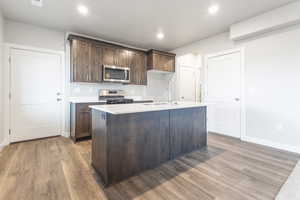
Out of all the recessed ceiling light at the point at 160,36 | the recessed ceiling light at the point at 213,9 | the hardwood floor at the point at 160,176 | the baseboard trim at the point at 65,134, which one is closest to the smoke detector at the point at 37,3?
the recessed ceiling light at the point at 160,36

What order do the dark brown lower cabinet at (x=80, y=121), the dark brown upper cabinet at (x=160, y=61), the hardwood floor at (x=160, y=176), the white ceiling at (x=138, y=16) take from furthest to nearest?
the dark brown upper cabinet at (x=160, y=61) < the dark brown lower cabinet at (x=80, y=121) < the white ceiling at (x=138, y=16) < the hardwood floor at (x=160, y=176)

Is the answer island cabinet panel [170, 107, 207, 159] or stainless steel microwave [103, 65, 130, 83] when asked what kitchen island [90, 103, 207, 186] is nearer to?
island cabinet panel [170, 107, 207, 159]

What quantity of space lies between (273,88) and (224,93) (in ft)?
3.35

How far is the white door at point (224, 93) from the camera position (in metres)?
3.54

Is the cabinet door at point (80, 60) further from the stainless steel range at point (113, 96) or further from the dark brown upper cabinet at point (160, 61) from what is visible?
the dark brown upper cabinet at point (160, 61)

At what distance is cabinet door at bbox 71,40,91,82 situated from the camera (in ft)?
11.3

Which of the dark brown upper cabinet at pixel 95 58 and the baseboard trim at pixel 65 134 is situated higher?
the dark brown upper cabinet at pixel 95 58

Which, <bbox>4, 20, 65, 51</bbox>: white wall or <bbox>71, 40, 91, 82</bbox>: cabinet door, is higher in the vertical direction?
<bbox>4, 20, 65, 51</bbox>: white wall

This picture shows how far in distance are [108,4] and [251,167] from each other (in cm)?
360

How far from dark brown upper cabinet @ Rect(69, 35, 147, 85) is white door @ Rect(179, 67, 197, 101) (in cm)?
174

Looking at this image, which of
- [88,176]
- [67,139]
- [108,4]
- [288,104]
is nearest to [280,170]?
[288,104]

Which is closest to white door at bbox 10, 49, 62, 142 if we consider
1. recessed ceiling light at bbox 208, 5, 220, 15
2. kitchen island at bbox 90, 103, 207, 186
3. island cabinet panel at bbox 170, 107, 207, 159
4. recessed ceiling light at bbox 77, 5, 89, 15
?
recessed ceiling light at bbox 77, 5, 89, 15

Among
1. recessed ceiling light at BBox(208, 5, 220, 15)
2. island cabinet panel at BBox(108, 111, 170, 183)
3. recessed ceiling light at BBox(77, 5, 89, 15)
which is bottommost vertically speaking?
island cabinet panel at BBox(108, 111, 170, 183)

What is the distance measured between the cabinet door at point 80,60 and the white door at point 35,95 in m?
0.56
